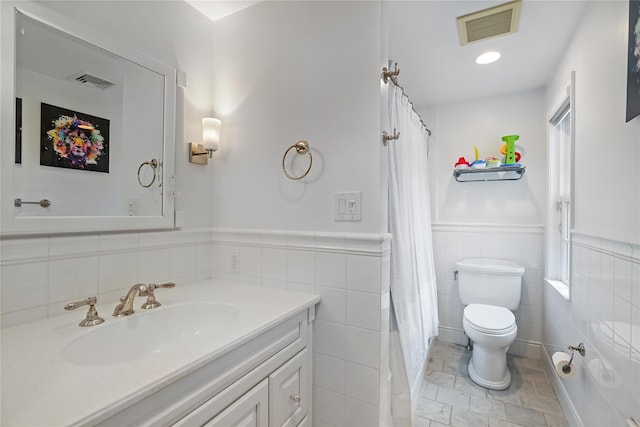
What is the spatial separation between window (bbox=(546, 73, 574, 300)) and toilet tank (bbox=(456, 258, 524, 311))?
0.79 feet

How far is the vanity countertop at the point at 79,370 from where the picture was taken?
522 mm

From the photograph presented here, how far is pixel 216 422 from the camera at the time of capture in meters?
0.77

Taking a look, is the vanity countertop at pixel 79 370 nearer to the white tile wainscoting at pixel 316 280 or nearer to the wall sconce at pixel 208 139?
the white tile wainscoting at pixel 316 280

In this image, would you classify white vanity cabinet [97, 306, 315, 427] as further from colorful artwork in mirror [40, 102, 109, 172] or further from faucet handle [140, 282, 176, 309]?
→ colorful artwork in mirror [40, 102, 109, 172]

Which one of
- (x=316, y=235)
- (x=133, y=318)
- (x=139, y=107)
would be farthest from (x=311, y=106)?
(x=133, y=318)

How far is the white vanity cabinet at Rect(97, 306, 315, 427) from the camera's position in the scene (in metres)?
0.65

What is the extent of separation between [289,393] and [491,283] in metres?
1.90

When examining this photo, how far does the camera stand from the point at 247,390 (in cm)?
88

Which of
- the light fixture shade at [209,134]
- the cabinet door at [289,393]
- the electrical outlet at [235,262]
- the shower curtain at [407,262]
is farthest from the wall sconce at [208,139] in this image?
the cabinet door at [289,393]

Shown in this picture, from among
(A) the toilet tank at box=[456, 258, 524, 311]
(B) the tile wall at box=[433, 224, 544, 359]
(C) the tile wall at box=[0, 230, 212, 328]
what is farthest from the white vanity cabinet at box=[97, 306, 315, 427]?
(B) the tile wall at box=[433, 224, 544, 359]

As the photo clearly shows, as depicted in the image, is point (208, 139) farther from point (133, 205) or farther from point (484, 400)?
point (484, 400)

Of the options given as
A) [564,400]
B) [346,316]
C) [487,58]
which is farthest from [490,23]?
[564,400]

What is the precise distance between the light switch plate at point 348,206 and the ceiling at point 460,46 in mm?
775

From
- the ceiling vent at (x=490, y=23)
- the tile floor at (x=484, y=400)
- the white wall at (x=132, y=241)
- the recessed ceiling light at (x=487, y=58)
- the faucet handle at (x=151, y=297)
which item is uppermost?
the recessed ceiling light at (x=487, y=58)
